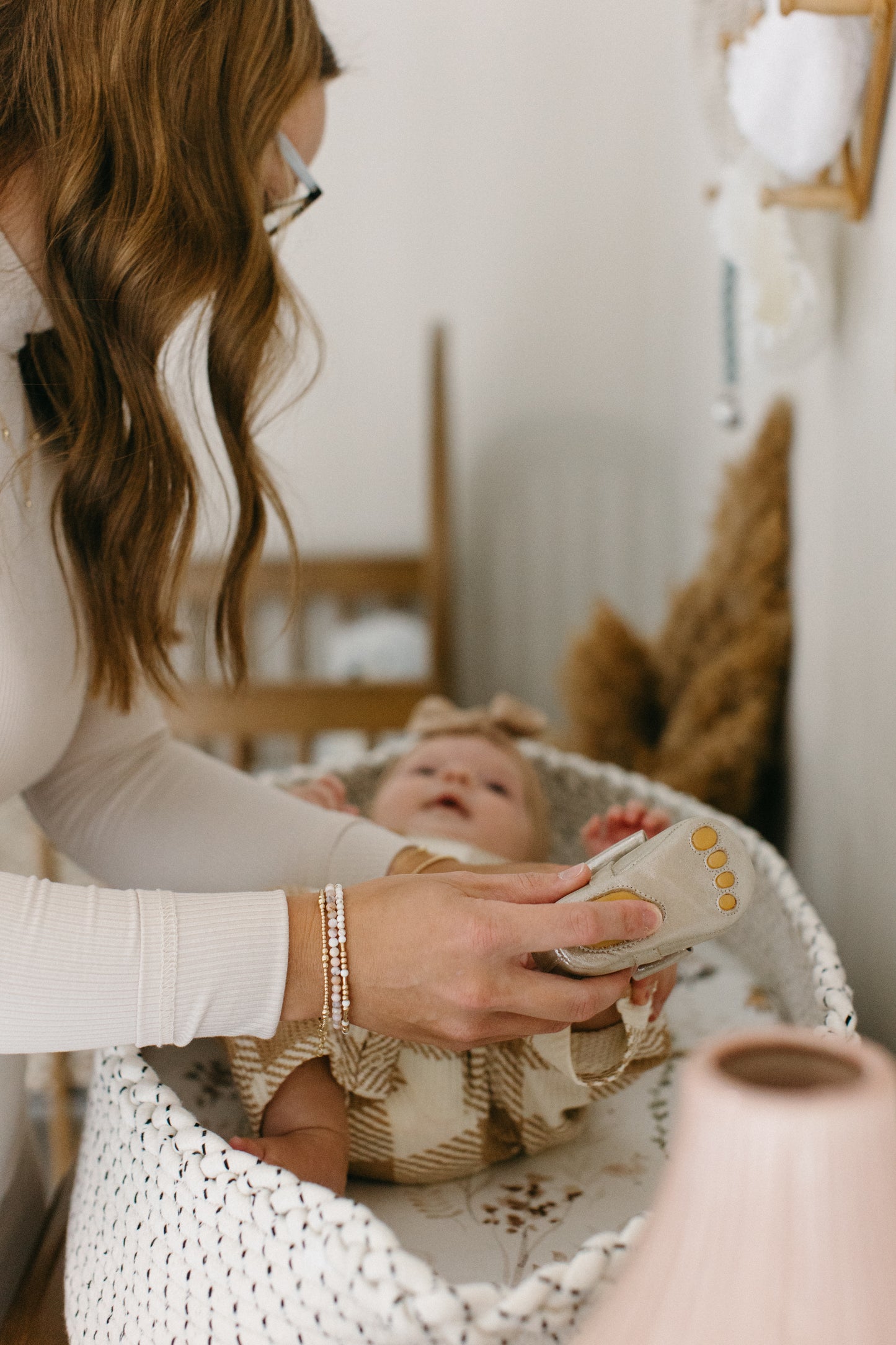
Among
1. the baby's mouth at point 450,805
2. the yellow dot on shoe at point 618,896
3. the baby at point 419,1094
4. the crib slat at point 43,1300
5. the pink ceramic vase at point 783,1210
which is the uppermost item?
the pink ceramic vase at point 783,1210

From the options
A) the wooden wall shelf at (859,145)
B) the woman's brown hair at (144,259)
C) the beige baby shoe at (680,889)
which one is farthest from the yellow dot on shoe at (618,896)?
the wooden wall shelf at (859,145)

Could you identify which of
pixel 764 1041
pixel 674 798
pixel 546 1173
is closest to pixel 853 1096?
pixel 764 1041

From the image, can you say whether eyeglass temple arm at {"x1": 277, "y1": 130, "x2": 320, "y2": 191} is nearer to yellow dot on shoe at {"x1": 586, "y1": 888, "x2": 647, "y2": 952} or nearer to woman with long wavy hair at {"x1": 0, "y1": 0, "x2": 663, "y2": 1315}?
woman with long wavy hair at {"x1": 0, "y1": 0, "x2": 663, "y2": 1315}

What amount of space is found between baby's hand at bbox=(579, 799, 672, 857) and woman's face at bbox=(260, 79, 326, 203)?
573mm

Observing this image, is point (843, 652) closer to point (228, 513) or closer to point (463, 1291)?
point (228, 513)

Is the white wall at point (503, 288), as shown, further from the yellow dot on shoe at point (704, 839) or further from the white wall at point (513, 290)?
the yellow dot on shoe at point (704, 839)

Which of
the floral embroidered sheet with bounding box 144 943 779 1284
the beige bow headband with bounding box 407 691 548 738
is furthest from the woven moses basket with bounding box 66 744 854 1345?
the beige bow headband with bounding box 407 691 548 738

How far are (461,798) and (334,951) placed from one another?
1.81 feet

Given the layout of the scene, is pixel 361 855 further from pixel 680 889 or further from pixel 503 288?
pixel 503 288

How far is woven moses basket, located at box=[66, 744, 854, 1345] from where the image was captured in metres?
0.47

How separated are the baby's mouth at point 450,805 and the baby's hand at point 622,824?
4.9 inches

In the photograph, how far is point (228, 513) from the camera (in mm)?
828

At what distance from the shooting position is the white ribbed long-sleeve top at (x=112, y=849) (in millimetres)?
589

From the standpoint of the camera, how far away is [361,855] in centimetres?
84
